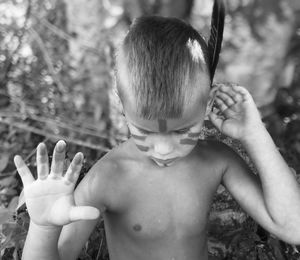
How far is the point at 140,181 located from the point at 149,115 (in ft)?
1.01

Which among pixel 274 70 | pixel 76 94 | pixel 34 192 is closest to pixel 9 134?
pixel 76 94

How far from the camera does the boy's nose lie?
4.08ft

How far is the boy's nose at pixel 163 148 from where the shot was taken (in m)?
1.24

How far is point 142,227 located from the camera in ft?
4.77

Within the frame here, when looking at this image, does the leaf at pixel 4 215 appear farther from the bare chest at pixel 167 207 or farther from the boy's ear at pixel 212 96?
the boy's ear at pixel 212 96

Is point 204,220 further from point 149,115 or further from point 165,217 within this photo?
point 149,115

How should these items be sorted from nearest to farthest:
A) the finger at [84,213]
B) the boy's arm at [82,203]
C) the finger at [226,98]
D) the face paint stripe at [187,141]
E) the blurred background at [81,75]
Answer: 1. the finger at [84,213]
2. the face paint stripe at [187,141]
3. the boy's arm at [82,203]
4. the finger at [226,98]
5. the blurred background at [81,75]

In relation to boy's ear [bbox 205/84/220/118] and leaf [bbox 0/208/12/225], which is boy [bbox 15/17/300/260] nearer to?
boy's ear [bbox 205/84/220/118]

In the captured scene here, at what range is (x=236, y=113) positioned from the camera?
4.88ft

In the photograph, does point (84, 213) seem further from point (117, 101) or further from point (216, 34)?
point (117, 101)

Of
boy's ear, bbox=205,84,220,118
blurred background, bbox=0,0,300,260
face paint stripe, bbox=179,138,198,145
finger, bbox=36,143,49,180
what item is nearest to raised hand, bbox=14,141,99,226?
finger, bbox=36,143,49,180

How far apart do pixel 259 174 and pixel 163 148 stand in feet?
1.15

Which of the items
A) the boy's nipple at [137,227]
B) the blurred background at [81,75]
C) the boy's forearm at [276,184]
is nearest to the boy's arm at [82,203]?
the boy's nipple at [137,227]

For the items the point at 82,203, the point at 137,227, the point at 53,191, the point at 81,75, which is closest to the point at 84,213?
the point at 53,191
